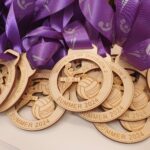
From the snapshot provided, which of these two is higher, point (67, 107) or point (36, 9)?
point (36, 9)

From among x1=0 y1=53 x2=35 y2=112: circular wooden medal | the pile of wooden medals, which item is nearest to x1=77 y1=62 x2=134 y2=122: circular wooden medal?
the pile of wooden medals

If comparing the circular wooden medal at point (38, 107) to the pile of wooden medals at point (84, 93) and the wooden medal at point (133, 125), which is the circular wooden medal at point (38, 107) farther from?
the wooden medal at point (133, 125)

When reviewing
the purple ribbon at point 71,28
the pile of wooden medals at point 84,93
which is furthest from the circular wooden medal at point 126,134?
the purple ribbon at point 71,28

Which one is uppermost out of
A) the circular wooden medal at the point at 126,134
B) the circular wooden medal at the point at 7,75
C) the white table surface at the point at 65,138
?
the circular wooden medal at the point at 7,75

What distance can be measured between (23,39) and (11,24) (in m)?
0.04

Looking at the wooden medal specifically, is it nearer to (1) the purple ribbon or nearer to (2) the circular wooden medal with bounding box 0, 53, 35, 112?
(1) the purple ribbon

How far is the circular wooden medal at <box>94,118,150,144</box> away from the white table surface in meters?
0.01

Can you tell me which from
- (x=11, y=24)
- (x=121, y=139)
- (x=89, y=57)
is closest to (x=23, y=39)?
(x=11, y=24)

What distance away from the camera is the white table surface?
0.58 metres

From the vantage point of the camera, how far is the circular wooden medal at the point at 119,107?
0.56m

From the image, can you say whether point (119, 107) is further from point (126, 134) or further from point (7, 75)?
point (7, 75)

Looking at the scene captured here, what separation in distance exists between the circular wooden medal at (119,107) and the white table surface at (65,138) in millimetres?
26

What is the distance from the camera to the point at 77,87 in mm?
595

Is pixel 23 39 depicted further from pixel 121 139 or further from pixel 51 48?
pixel 121 139
